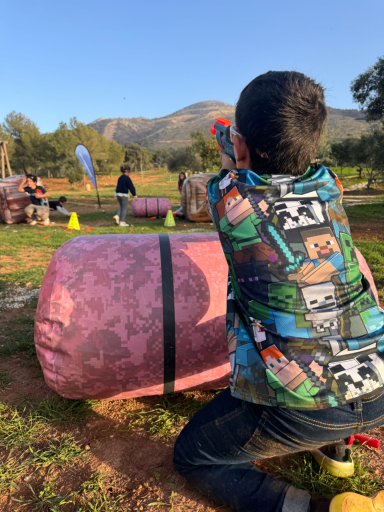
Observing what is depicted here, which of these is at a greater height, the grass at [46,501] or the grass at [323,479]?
the grass at [46,501]

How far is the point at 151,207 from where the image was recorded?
498 inches

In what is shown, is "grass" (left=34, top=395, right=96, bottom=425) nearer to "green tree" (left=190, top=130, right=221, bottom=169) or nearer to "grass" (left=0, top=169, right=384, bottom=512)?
"grass" (left=0, top=169, right=384, bottom=512)

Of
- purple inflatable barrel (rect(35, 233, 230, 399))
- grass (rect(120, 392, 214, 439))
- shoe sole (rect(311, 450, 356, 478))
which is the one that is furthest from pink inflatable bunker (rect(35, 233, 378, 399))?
shoe sole (rect(311, 450, 356, 478))

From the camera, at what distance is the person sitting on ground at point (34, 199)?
35.4 feet

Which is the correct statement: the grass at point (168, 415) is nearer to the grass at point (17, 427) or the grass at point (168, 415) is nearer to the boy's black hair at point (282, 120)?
the grass at point (17, 427)

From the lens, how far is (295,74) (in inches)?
56.5

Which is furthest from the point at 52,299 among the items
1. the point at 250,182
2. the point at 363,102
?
the point at 363,102

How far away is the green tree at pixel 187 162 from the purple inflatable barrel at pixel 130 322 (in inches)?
1573

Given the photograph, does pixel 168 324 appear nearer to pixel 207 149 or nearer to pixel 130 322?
pixel 130 322

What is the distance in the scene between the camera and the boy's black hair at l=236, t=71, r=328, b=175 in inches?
54.2

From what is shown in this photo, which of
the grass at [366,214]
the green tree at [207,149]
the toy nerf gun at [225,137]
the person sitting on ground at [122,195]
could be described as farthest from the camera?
the green tree at [207,149]

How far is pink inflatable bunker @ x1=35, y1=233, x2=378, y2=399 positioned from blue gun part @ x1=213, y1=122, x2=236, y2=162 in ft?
2.88

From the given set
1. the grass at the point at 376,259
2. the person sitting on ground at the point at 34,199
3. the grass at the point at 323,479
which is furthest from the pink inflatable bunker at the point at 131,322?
the person sitting on ground at the point at 34,199

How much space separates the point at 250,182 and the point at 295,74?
0.51m
